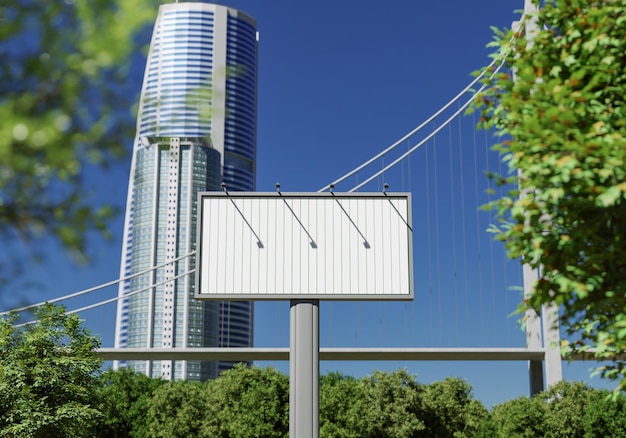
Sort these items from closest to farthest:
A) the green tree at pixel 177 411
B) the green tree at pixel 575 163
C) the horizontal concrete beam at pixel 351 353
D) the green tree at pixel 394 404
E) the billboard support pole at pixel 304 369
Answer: the green tree at pixel 575 163, the billboard support pole at pixel 304 369, the green tree at pixel 394 404, the green tree at pixel 177 411, the horizontal concrete beam at pixel 351 353

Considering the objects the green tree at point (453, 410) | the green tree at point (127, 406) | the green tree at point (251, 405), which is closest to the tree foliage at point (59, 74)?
the green tree at point (251, 405)

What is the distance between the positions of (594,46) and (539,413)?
3875cm

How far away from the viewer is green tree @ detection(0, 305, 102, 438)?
27.5m

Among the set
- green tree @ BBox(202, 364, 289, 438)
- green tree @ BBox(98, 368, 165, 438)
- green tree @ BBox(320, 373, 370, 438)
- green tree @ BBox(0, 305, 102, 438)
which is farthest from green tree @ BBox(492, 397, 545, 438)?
green tree @ BBox(0, 305, 102, 438)

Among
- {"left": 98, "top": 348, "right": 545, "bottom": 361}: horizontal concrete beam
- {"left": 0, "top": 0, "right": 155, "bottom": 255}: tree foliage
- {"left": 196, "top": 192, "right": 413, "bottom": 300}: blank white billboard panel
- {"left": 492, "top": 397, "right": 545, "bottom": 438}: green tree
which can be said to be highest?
{"left": 196, "top": 192, "right": 413, "bottom": 300}: blank white billboard panel

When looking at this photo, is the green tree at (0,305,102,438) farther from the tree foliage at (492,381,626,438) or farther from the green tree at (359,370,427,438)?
the tree foliage at (492,381,626,438)

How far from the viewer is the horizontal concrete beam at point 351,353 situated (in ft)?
175

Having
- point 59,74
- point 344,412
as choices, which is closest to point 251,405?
point 344,412

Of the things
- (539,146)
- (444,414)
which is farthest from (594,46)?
(444,414)

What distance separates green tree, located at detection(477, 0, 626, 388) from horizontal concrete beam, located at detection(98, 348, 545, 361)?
42945 millimetres

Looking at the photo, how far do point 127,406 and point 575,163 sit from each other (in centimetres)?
→ 5314

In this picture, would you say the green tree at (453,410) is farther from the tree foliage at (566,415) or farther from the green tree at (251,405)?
the green tree at (251,405)

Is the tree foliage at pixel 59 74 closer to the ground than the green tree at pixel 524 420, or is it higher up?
higher up

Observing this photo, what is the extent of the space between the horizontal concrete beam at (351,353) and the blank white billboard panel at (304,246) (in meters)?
26.8
